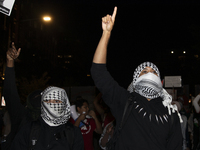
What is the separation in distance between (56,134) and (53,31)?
319 feet

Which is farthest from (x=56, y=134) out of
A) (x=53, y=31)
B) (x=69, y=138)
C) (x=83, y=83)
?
(x=53, y=31)

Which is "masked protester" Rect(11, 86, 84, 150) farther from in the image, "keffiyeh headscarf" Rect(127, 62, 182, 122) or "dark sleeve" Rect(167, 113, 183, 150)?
"dark sleeve" Rect(167, 113, 183, 150)

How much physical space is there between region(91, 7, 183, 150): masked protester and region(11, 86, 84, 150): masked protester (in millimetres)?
920

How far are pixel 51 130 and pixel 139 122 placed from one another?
1.36 meters

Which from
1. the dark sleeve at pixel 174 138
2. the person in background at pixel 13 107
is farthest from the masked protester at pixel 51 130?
the dark sleeve at pixel 174 138

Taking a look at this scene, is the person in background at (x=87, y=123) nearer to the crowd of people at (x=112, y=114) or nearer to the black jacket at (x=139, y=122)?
the crowd of people at (x=112, y=114)

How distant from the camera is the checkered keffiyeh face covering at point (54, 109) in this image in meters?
3.72

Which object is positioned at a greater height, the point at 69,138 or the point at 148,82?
the point at 148,82

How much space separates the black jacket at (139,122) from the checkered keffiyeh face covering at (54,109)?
1011mm

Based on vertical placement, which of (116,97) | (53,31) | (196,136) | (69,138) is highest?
(53,31)

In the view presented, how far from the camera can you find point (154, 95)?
126 inches

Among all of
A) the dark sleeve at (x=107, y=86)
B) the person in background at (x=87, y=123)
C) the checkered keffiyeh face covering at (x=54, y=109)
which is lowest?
the person in background at (x=87, y=123)

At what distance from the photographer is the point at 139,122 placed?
2.97 metres

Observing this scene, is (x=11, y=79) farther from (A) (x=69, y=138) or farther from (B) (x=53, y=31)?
(B) (x=53, y=31)
